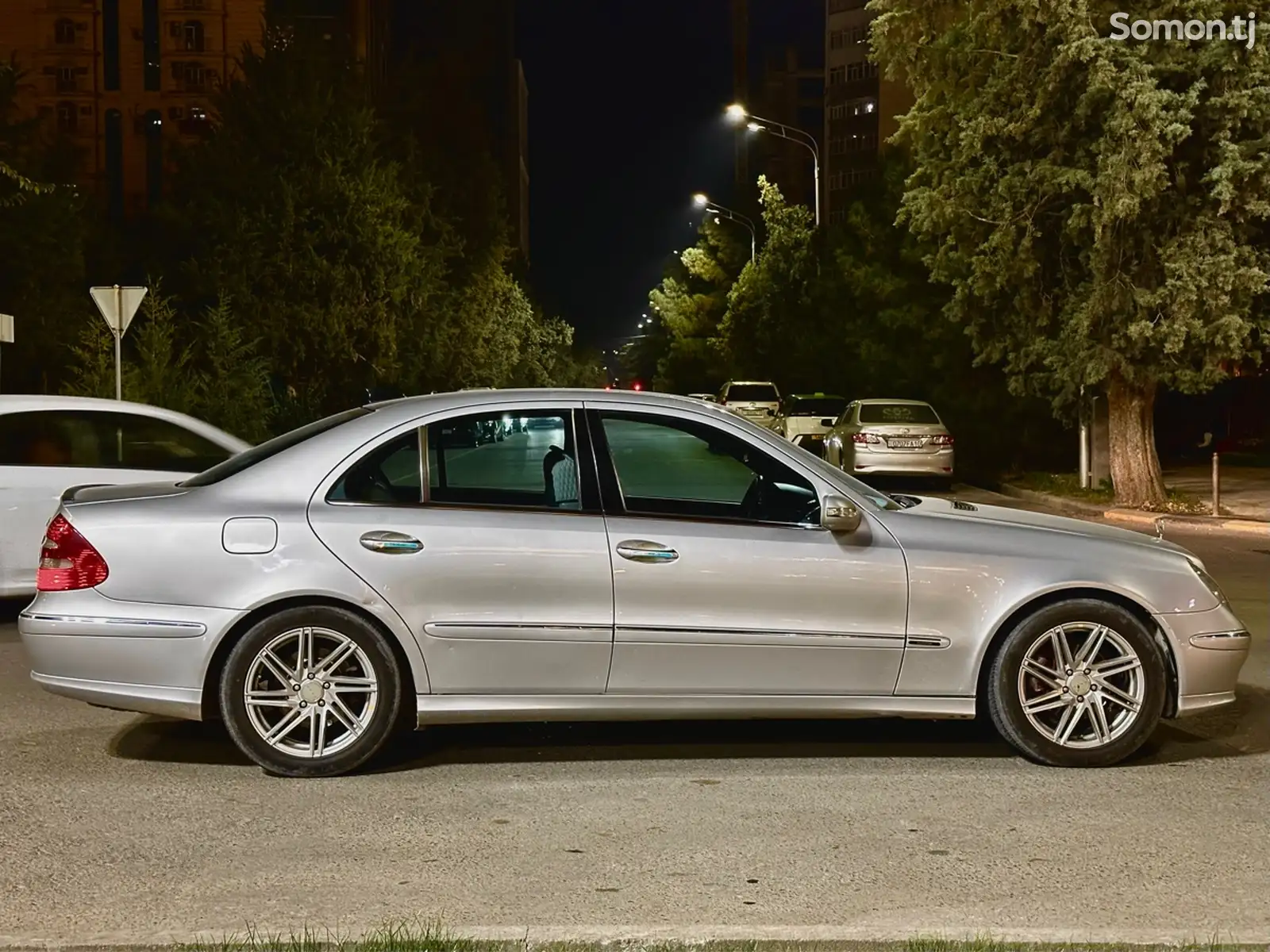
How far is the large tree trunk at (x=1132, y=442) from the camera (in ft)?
71.9

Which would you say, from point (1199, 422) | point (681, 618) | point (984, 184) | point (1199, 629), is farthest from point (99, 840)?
point (1199, 422)

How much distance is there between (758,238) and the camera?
7925 centimetres

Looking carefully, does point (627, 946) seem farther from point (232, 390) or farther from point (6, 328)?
point (232, 390)

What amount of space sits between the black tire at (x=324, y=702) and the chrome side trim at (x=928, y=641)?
2.10 m

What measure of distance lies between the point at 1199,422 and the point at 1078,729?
30.0 meters

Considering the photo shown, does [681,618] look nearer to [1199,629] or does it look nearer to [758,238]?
[1199,629]

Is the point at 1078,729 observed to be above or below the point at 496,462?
below

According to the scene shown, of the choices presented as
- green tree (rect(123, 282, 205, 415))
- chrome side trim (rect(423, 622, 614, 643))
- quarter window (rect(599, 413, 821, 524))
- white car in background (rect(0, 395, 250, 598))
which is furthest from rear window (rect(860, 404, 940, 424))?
chrome side trim (rect(423, 622, 614, 643))

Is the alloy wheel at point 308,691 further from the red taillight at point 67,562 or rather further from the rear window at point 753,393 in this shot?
the rear window at point 753,393

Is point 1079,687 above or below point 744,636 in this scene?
below

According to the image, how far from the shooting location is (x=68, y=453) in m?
11.2

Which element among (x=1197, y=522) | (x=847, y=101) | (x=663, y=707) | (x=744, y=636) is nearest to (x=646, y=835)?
(x=663, y=707)

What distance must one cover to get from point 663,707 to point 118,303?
47.9 feet

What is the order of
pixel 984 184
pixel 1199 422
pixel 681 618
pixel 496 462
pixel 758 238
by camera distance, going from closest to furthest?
pixel 681 618
pixel 496 462
pixel 984 184
pixel 1199 422
pixel 758 238
